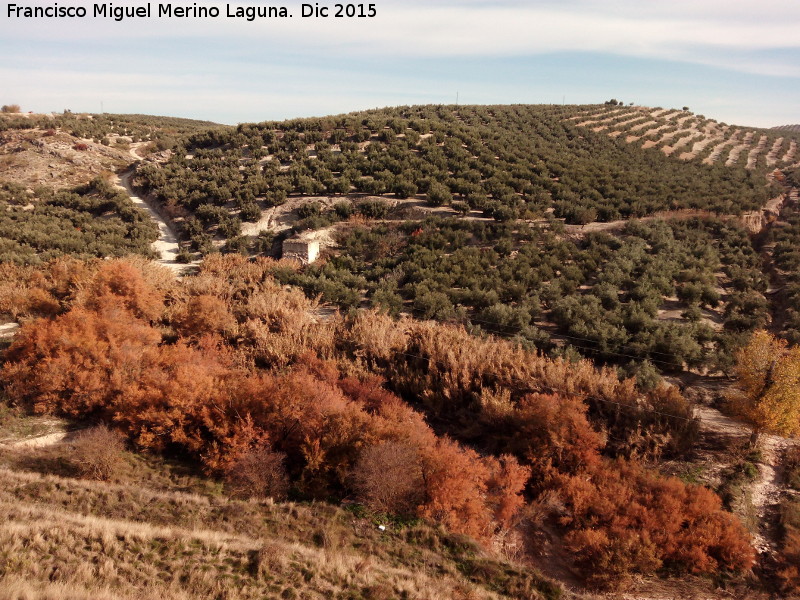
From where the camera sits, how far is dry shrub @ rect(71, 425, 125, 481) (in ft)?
42.1

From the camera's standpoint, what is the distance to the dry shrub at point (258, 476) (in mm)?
12859

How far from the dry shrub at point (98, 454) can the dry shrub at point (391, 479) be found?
6832 millimetres

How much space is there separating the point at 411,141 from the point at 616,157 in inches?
815

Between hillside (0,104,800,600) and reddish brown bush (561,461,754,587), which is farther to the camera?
reddish brown bush (561,461,754,587)

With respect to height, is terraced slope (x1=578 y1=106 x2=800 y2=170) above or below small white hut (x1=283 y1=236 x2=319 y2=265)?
above

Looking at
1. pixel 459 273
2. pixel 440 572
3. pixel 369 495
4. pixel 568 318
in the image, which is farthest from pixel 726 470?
pixel 459 273

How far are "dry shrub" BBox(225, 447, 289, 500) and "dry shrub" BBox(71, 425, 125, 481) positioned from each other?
3.13m

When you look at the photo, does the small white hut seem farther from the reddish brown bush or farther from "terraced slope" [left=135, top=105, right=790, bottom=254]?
the reddish brown bush

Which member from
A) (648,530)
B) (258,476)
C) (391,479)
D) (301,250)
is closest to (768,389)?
(648,530)

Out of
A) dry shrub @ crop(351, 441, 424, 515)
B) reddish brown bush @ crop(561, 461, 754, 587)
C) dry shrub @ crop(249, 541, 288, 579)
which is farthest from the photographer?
dry shrub @ crop(351, 441, 424, 515)

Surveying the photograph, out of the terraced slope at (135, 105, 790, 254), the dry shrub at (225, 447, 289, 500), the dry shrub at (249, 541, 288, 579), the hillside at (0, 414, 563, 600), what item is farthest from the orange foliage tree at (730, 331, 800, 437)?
the terraced slope at (135, 105, 790, 254)

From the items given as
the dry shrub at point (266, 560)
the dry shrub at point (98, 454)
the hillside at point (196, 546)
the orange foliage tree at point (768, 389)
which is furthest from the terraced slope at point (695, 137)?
the dry shrub at point (98, 454)

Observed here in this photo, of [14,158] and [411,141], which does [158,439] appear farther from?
[14,158]

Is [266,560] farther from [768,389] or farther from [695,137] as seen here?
[695,137]
